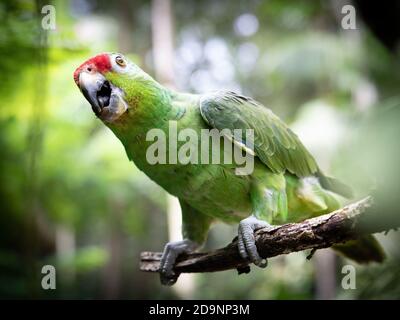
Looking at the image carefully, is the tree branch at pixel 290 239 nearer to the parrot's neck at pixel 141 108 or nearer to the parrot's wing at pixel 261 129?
the parrot's wing at pixel 261 129

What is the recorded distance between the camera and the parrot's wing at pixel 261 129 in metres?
1.37

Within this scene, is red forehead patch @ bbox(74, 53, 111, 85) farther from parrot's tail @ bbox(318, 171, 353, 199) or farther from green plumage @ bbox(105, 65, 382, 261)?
parrot's tail @ bbox(318, 171, 353, 199)

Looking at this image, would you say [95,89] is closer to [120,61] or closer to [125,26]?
[120,61]

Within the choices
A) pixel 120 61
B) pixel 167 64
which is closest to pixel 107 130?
pixel 167 64

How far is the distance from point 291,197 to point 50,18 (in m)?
1.11

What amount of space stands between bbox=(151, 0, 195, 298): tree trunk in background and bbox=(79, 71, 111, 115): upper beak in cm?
85

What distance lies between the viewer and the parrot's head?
118 cm

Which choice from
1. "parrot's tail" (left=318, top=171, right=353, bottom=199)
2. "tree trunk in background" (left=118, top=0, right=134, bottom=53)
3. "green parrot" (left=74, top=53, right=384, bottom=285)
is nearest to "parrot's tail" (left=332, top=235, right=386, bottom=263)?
"green parrot" (left=74, top=53, right=384, bottom=285)

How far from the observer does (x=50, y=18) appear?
62.7 inches

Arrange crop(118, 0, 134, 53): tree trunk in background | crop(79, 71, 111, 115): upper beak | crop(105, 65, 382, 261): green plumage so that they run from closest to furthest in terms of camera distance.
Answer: crop(79, 71, 111, 115): upper beak
crop(105, 65, 382, 261): green plumage
crop(118, 0, 134, 53): tree trunk in background

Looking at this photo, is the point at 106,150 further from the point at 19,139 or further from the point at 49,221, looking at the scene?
the point at 49,221

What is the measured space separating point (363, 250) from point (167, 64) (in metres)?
1.28
